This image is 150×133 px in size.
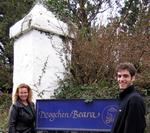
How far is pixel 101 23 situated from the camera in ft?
34.7

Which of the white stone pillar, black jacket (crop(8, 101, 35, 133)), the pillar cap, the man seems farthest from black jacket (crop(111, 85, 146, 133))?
the pillar cap

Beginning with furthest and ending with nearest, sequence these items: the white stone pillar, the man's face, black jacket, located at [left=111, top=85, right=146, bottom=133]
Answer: the white stone pillar < the man's face < black jacket, located at [left=111, top=85, right=146, bottom=133]

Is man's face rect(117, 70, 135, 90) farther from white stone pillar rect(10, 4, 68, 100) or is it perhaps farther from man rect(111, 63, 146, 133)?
white stone pillar rect(10, 4, 68, 100)

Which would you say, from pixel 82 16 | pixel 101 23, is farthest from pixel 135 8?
pixel 101 23

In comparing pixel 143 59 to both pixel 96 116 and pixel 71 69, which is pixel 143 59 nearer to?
pixel 71 69

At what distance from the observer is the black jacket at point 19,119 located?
22.5ft

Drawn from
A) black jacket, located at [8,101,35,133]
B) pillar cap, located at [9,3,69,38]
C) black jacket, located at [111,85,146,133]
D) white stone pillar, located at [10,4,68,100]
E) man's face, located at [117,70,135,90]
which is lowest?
black jacket, located at [8,101,35,133]

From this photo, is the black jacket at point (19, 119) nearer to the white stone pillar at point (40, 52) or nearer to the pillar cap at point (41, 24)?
the white stone pillar at point (40, 52)

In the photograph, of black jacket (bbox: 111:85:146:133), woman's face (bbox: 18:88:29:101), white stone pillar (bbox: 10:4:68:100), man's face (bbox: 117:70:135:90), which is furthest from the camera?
white stone pillar (bbox: 10:4:68:100)

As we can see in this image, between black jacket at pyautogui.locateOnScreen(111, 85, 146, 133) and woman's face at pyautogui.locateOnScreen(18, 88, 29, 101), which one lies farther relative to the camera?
woman's face at pyautogui.locateOnScreen(18, 88, 29, 101)

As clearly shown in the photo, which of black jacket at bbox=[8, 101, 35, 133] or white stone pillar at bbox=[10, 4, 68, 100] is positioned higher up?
white stone pillar at bbox=[10, 4, 68, 100]

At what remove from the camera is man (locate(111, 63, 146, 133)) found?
4.36 m

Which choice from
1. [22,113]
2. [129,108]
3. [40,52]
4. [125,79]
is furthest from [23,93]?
[129,108]

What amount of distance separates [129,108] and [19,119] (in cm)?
289
